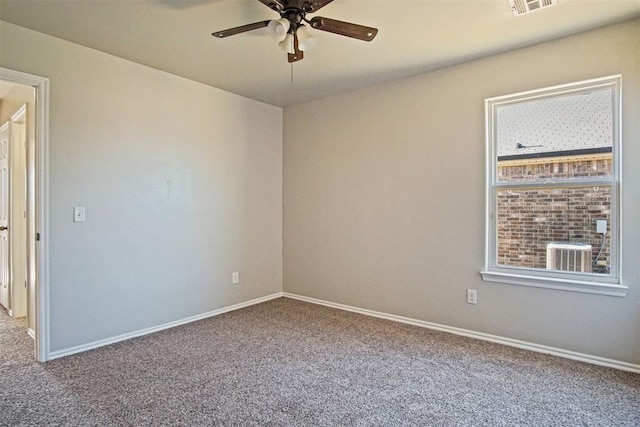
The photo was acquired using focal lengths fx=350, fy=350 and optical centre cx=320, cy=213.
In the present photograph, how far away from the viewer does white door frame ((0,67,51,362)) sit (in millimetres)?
2625

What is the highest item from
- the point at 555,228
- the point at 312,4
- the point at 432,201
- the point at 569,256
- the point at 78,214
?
the point at 312,4

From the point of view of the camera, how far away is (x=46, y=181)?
2.65 meters

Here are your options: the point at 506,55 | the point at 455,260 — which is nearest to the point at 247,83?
the point at 506,55

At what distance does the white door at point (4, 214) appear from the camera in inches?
152

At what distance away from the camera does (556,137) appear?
2799 mm

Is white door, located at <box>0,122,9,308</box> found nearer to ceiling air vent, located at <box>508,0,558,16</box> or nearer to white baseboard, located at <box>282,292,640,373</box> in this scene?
white baseboard, located at <box>282,292,640,373</box>

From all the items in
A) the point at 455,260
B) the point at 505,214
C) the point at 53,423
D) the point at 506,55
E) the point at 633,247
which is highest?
the point at 506,55

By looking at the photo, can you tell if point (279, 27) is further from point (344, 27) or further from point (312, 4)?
point (344, 27)

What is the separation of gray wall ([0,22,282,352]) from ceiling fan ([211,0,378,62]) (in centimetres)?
146

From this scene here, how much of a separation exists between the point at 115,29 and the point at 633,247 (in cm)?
402

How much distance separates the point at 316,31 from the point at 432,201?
1.82 meters

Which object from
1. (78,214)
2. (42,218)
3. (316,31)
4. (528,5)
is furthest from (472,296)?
(42,218)

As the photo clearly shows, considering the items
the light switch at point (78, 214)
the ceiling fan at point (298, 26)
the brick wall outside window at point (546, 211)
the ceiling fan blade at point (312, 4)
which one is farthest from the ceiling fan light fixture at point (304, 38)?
the light switch at point (78, 214)

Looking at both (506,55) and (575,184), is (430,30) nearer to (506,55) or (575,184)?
(506,55)
